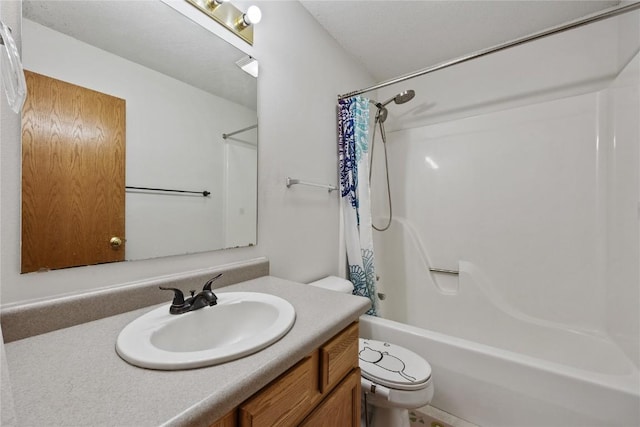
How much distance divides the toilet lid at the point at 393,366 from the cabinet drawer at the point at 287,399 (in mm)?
511

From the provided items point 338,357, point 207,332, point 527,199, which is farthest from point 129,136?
point 527,199

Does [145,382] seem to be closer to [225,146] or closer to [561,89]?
[225,146]

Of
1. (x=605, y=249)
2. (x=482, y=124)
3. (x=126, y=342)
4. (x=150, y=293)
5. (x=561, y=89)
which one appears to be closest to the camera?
(x=126, y=342)

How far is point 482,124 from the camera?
1.96 meters

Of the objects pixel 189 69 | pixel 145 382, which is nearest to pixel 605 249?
pixel 145 382

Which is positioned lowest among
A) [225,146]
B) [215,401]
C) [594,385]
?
[594,385]

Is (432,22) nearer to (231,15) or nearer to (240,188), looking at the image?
(231,15)

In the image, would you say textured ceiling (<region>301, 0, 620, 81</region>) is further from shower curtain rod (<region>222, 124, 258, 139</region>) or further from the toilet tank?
the toilet tank

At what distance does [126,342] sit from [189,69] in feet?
3.23

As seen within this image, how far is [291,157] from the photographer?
4.84 feet

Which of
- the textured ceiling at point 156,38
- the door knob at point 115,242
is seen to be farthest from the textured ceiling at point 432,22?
the door knob at point 115,242

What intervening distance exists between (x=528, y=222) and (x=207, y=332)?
2060 millimetres

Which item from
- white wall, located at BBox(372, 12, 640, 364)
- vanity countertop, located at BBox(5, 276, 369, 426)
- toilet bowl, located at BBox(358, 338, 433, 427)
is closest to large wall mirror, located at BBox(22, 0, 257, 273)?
vanity countertop, located at BBox(5, 276, 369, 426)

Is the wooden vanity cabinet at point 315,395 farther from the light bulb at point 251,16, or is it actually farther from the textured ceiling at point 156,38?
the light bulb at point 251,16
